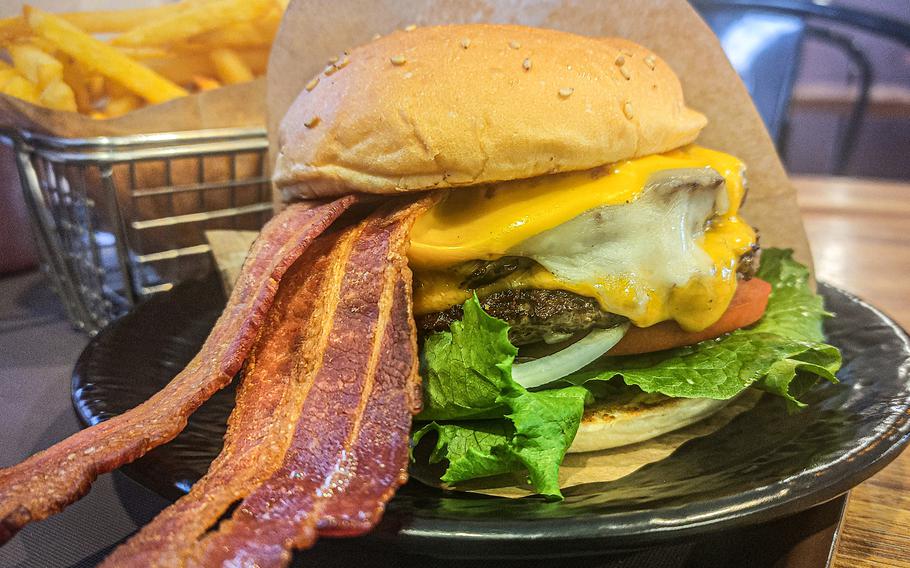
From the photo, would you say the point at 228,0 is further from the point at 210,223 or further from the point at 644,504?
the point at 644,504

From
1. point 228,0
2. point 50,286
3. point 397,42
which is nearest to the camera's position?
point 397,42

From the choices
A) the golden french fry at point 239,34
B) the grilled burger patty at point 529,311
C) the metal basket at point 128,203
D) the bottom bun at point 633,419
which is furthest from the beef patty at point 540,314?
the golden french fry at point 239,34

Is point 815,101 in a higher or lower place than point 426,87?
lower

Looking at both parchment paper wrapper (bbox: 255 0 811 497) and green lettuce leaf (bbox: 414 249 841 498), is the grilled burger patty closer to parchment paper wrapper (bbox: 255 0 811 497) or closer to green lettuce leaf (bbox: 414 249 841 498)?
green lettuce leaf (bbox: 414 249 841 498)

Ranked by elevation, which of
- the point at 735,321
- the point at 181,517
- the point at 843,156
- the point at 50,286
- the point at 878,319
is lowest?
the point at 843,156

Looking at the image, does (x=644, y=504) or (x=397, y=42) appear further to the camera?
(x=397, y=42)

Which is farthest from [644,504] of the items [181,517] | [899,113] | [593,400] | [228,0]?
[899,113]

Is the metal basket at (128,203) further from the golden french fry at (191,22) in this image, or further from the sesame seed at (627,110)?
the sesame seed at (627,110)
